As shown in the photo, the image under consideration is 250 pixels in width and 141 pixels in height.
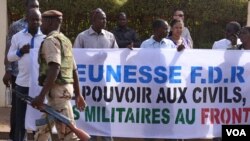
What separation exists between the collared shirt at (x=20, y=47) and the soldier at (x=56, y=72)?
4.07ft

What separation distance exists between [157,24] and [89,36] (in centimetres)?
89

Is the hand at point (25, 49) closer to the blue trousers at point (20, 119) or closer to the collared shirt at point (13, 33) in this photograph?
the collared shirt at point (13, 33)

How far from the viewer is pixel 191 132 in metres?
7.70

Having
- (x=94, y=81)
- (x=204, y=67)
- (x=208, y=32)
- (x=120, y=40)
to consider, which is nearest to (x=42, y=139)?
(x=94, y=81)

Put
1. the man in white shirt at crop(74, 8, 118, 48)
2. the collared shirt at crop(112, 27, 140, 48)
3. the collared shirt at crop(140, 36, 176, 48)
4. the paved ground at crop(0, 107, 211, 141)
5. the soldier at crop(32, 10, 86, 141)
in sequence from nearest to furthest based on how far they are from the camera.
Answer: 1. the soldier at crop(32, 10, 86, 141)
2. the collared shirt at crop(140, 36, 176, 48)
3. the man in white shirt at crop(74, 8, 118, 48)
4. the paved ground at crop(0, 107, 211, 141)
5. the collared shirt at crop(112, 27, 140, 48)

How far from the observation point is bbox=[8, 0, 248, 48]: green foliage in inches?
426

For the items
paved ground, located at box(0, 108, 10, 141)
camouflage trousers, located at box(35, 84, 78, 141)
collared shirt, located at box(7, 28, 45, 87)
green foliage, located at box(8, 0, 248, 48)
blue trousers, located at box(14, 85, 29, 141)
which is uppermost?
green foliage, located at box(8, 0, 248, 48)

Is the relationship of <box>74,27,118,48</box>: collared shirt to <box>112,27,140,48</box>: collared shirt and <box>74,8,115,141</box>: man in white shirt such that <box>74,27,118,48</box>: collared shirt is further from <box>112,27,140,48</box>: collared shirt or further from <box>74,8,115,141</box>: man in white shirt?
<box>112,27,140,48</box>: collared shirt

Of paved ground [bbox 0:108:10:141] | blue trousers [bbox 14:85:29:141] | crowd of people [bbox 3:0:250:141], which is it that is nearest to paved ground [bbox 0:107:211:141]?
paved ground [bbox 0:108:10:141]

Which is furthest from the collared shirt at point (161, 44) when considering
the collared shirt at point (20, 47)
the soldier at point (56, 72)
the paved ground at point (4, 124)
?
the paved ground at point (4, 124)

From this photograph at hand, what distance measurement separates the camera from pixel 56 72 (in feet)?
19.6

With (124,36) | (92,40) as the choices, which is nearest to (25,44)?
(92,40)

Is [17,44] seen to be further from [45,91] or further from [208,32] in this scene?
[208,32]

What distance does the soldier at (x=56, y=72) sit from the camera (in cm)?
599
